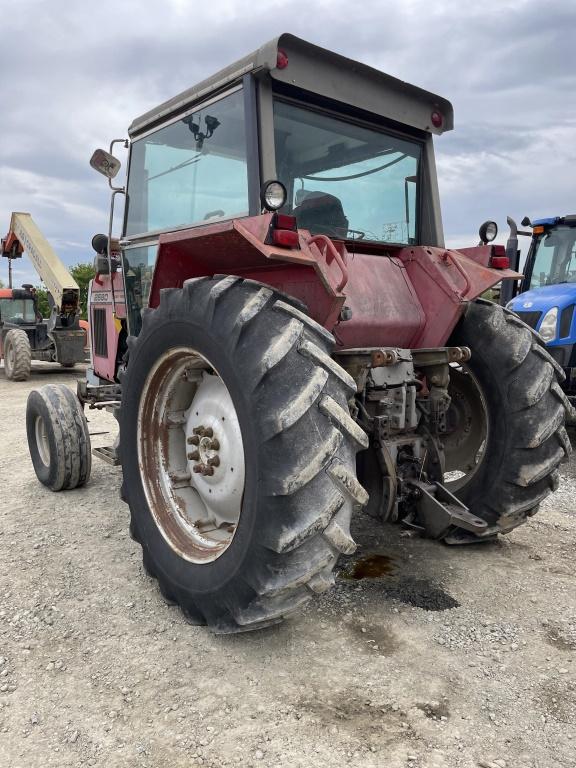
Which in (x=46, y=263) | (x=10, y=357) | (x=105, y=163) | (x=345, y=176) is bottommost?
(x=10, y=357)

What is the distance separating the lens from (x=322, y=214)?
3135 millimetres

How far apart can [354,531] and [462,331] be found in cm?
139

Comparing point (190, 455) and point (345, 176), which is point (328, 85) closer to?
point (345, 176)

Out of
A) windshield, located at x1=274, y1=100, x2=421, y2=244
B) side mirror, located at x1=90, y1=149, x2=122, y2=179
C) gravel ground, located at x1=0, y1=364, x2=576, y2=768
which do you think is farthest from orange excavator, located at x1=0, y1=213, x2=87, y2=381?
windshield, located at x1=274, y1=100, x2=421, y2=244

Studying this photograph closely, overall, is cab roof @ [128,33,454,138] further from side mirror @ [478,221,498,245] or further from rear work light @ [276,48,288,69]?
side mirror @ [478,221,498,245]

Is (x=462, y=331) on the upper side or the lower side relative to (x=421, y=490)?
upper

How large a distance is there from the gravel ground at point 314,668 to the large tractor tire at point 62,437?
3.01 ft

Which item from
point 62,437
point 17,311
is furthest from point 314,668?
point 17,311

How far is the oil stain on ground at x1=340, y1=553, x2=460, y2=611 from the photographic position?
2882 millimetres

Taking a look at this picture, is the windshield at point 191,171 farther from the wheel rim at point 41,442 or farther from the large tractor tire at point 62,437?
the wheel rim at point 41,442

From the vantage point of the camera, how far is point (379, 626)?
2.67 meters

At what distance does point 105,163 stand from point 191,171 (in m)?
0.90

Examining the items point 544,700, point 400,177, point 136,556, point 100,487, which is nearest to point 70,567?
point 136,556

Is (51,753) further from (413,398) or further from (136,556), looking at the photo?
(413,398)
